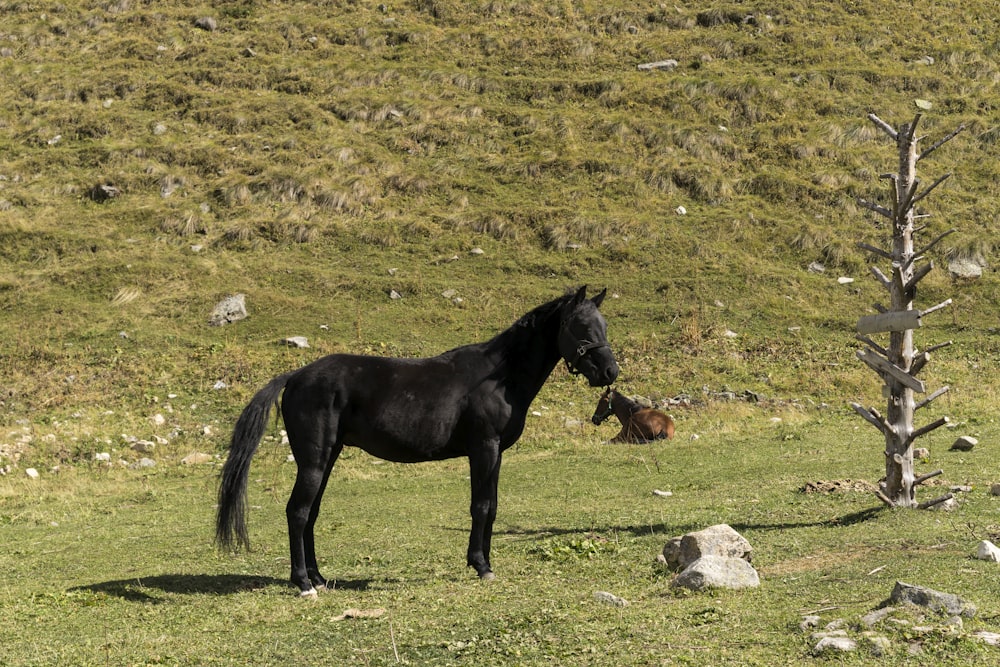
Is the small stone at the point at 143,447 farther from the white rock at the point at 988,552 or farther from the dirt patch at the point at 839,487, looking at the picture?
the white rock at the point at 988,552

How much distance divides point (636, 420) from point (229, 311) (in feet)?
46.1

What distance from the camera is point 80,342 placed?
94.4 ft

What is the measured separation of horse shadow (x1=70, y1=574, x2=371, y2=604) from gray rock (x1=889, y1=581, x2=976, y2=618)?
574 cm

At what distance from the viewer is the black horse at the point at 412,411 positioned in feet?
37.6

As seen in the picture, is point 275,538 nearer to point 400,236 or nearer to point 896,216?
point 896,216

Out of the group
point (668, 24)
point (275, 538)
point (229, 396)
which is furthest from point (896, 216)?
point (668, 24)

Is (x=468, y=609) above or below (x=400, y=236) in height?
above

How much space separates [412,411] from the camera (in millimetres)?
11539

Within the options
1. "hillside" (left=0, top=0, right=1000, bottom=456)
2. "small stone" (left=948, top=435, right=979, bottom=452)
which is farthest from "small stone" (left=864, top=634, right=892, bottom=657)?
"hillside" (left=0, top=0, right=1000, bottom=456)

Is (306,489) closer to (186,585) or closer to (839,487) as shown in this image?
(186,585)

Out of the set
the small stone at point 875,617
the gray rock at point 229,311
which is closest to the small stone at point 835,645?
the small stone at point 875,617

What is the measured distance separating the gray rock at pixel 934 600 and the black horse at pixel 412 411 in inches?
163

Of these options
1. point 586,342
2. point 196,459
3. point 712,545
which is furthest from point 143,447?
point 712,545

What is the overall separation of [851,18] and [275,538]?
1887 inches
